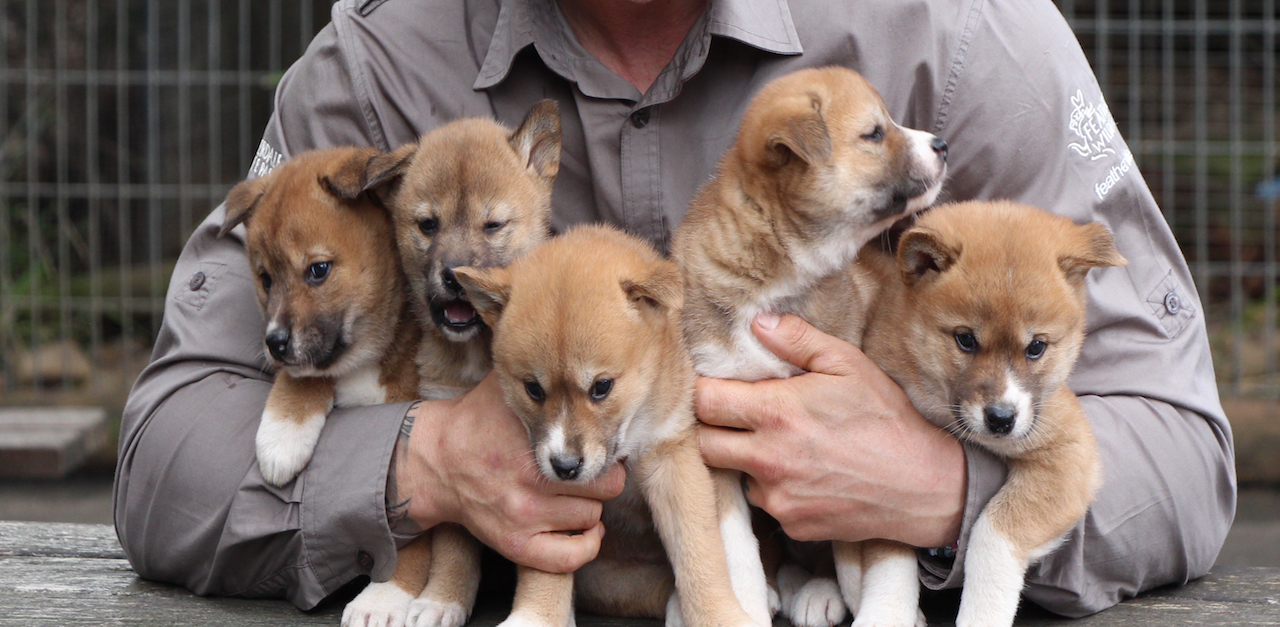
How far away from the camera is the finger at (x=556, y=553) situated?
2.76 m

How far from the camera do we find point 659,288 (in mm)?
2742

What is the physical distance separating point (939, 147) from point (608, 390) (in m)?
0.95

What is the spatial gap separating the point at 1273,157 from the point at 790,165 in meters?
5.98

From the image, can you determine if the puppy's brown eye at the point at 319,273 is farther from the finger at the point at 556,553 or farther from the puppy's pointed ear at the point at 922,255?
the puppy's pointed ear at the point at 922,255

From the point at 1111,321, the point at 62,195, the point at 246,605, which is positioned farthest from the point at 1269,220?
the point at 62,195

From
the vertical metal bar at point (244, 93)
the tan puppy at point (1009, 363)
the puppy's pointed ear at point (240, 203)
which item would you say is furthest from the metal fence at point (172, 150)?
the tan puppy at point (1009, 363)

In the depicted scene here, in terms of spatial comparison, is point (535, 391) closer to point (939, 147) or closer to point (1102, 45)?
point (939, 147)

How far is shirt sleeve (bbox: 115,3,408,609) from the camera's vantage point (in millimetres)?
2873

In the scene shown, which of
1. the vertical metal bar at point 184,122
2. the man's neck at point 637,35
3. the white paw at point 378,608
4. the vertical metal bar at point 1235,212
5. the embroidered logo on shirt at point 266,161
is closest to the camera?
the white paw at point 378,608

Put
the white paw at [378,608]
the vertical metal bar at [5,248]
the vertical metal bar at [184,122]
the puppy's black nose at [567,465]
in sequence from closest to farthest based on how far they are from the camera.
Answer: the puppy's black nose at [567,465], the white paw at [378,608], the vertical metal bar at [184,122], the vertical metal bar at [5,248]

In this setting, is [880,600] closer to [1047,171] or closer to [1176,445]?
[1176,445]

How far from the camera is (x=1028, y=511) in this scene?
108 inches

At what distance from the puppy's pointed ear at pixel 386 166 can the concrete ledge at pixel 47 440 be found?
138 inches

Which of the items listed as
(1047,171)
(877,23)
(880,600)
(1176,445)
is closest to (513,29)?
(877,23)
